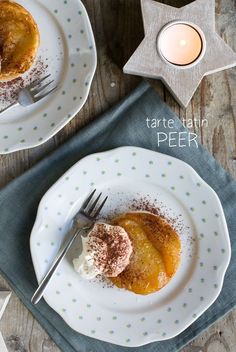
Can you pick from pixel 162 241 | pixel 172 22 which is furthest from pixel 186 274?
pixel 172 22

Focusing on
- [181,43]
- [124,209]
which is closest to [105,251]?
[124,209]

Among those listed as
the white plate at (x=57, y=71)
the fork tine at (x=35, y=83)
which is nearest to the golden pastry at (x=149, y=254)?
the white plate at (x=57, y=71)

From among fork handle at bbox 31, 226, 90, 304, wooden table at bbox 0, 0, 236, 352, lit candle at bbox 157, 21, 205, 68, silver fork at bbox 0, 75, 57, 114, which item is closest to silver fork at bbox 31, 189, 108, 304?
fork handle at bbox 31, 226, 90, 304

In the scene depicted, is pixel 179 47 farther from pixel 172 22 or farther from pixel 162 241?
pixel 162 241

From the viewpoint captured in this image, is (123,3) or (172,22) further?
(123,3)

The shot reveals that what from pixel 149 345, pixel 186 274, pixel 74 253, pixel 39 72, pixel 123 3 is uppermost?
pixel 123 3

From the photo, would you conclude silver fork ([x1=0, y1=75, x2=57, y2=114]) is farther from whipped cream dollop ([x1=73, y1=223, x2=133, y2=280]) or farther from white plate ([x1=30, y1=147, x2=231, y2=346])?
whipped cream dollop ([x1=73, y1=223, x2=133, y2=280])
